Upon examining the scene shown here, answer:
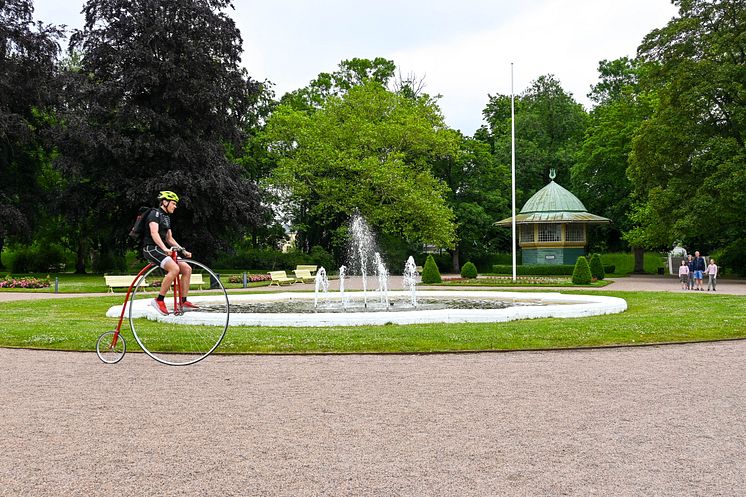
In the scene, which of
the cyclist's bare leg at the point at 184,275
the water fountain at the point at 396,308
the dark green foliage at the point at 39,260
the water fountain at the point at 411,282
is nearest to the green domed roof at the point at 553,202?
the water fountain at the point at 411,282

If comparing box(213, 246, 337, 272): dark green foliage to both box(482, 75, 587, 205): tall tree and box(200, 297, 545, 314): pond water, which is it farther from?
box(200, 297, 545, 314): pond water

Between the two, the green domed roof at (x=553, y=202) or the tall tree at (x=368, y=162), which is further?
the green domed roof at (x=553, y=202)

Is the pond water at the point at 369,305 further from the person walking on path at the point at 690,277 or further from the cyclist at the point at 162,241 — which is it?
the person walking on path at the point at 690,277

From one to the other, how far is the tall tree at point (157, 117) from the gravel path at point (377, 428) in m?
32.7

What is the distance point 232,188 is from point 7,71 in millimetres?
16484

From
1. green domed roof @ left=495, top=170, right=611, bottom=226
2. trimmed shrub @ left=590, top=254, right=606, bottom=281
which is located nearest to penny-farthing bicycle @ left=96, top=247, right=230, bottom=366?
trimmed shrub @ left=590, top=254, right=606, bottom=281

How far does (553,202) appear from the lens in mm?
59094

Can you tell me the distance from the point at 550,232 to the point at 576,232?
214 centimetres

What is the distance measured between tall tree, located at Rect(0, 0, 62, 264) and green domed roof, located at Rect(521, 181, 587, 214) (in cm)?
3852

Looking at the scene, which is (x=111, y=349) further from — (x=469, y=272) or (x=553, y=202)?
(x=553, y=202)

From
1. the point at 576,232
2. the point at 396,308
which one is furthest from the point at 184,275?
the point at 576,232

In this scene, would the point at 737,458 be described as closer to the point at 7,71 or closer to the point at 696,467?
the point at 696,467

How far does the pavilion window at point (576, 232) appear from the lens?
58594mm

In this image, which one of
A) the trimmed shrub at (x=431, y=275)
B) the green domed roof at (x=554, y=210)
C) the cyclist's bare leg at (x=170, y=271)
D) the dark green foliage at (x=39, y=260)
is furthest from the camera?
the green domed roof at (x=554, y=210)
